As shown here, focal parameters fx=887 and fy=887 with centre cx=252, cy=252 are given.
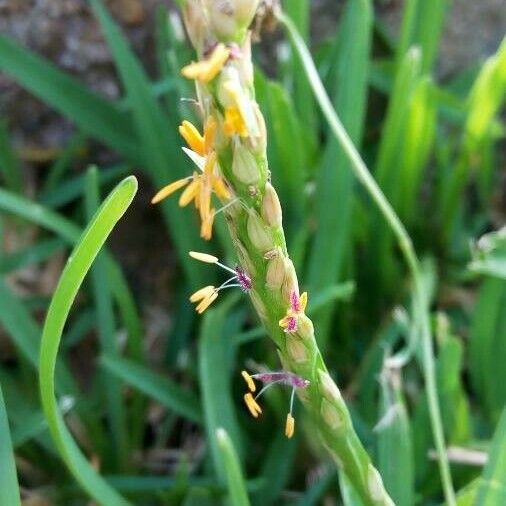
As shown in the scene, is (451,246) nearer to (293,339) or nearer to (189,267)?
(189,267)

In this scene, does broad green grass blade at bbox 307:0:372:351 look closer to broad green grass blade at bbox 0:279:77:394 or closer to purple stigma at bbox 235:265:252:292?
broad green grass blade at bbox 0:279:77:394

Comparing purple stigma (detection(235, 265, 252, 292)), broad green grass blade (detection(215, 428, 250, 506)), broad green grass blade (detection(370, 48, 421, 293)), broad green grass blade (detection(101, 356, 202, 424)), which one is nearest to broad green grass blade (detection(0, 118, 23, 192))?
broad green grass blade (detection(101, 356, 202, 424))

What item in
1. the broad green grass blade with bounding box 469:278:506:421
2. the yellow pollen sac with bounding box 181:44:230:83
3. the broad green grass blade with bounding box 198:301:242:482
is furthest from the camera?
the broad green grass blade with bounding box 469:278:506:421

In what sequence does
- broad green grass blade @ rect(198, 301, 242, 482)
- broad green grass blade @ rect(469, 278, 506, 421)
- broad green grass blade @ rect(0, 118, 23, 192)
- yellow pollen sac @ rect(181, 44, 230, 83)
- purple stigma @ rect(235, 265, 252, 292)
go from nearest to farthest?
1. yellow pollen sac @ rect(181, 44, 230, 83)
2. purple stigma @ rect(235, 265, 252, 292)
3. broad green grass blade @ rect(198, 301, 242, 482)
4. broad green grass blade @ rect(469, 278, 506, 421)
5. broad green grass blade @ rect(0, 118, 23, 192)

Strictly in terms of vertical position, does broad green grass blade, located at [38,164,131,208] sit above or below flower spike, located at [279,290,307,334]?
below

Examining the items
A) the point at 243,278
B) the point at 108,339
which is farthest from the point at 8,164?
the point at 243,278

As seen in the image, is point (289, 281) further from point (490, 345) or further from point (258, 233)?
point (490, 345)

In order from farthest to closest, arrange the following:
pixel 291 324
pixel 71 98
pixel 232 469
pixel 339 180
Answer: pixel 71 98 < pixel 339 180 < pixel 232 469 < pixel 291 324
